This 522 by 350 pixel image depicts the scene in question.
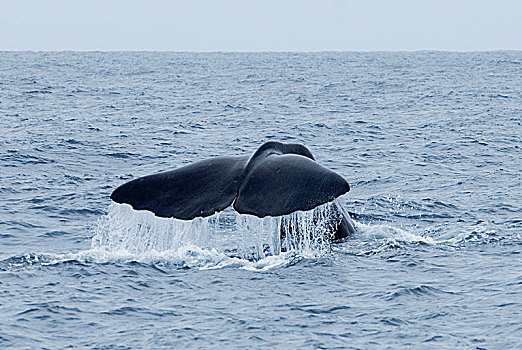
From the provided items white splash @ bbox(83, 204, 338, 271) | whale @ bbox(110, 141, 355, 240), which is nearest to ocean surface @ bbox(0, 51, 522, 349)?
white splash @ bbox(83, 204, 338, 271)

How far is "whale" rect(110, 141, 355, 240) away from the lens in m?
7.84

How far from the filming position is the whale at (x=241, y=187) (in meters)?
7.84

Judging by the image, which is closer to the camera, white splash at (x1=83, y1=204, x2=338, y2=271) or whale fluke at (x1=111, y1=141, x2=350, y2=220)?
whale fluke at (x1=111, y1=141, x2=350, y2=220)

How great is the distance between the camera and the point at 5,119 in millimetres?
26703

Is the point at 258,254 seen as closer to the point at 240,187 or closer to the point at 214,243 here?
the point at 214,243

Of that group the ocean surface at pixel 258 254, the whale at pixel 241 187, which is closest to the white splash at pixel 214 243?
the ocean surface at pixel 258 254

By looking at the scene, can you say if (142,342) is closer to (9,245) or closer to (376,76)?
(9,245)

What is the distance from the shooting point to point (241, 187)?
8172mm

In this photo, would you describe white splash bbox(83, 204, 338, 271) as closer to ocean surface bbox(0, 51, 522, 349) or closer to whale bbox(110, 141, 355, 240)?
ocean surface bbox(0, 51, 522, 349)

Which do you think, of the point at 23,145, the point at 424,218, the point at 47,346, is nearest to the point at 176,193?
the point at 47,346

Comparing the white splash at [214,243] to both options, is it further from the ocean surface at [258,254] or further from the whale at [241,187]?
the whale at [241,187]

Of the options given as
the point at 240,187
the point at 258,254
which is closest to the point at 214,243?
the point at 258,254

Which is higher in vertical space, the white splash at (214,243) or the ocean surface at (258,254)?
the white splash at (214,243)

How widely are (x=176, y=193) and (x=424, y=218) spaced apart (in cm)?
502
